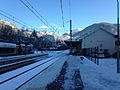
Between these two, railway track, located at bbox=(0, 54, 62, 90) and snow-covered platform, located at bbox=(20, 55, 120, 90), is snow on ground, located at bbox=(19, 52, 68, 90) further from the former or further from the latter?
railway track, located at bbox=(0, 54, 62, 90)

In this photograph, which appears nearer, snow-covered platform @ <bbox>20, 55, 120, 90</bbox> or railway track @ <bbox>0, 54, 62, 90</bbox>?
snow-covered platform @ <bbox>20, 55, 120, 90</bbox>

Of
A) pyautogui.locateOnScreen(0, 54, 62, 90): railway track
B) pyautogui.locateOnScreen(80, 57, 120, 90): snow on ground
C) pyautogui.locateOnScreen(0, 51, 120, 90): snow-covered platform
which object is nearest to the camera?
pyautogui.locateOnScreen(80, 57, 120, 90): snow on ground

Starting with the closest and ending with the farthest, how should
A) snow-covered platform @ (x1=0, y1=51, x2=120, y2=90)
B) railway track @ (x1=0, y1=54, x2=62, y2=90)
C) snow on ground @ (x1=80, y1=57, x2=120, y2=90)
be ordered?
snow on ground @ (x1=80, y1=57, x2=120, y2=90) < snow-covered platform @ (x1=0, y1=51, x2=120, y2=90) < railway track @ (x1=0, y1=54, x2=62, y2=90)

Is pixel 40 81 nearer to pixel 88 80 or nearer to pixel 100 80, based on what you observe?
pixel 88 80

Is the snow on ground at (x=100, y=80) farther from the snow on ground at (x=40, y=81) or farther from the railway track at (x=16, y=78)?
the railway track at (x=16, y=78)

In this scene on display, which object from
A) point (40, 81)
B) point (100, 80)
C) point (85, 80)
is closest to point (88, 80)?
point (85, 80)

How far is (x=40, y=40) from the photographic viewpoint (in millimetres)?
152000

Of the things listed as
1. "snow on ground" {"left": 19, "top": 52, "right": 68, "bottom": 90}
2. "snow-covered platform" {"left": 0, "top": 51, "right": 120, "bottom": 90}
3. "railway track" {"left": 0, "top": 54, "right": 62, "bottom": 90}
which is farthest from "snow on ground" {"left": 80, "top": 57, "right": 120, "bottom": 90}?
"railway track" {"left": 0, "top": 54, "right": 62, "bottom": 90}

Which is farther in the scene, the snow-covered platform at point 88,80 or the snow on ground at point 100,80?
the snow-covered platform at point 88,80

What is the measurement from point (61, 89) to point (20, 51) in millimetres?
64315

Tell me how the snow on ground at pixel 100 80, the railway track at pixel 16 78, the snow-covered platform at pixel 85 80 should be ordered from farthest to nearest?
the railway track at pixel 16 78, the snow-covered platform at pixel 85 80, the snow on ground at pixel 100 80

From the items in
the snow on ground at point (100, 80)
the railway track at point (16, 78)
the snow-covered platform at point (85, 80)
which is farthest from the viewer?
the railway track at point (16, 78)

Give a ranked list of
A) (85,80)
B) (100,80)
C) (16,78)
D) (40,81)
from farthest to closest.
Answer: (16,78) < (85,80) < (100,80) < (40,81)

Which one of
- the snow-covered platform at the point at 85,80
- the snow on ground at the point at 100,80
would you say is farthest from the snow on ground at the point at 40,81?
the snow on ground at the point at 100,80
